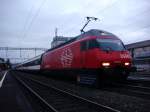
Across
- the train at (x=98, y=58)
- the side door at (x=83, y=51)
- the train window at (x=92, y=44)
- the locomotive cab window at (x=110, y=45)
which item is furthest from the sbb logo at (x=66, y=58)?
the locomotive cab window at (x=110, y=45)

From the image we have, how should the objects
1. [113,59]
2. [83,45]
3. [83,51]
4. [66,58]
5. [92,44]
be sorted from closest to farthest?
[113,59] < [92,44] < [83,51] < [83,45] < [66,58]

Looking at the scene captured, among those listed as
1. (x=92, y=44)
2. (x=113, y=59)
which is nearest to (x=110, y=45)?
(x=92, y=44)

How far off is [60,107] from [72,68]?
30.5ft

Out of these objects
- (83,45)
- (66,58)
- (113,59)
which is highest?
(83,45)

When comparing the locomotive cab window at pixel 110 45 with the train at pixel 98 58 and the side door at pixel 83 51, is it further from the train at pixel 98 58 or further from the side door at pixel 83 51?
the side door at pixel 83 51

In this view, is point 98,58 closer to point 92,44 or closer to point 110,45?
point 92,44

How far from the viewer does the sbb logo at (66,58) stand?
20.4m

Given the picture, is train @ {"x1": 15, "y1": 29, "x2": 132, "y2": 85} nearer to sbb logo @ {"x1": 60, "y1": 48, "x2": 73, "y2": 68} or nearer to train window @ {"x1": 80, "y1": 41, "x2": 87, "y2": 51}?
train window @ {"x1": 80, "y1": 41, "x2": 87, "y2": 51}

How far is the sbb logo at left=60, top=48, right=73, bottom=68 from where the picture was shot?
20397 mm

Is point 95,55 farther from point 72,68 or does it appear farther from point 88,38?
point 72,68

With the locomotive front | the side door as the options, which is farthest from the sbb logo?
the locomotive front

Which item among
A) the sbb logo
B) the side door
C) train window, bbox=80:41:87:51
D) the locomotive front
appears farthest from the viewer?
the sbb logo

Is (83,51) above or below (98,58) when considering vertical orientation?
above

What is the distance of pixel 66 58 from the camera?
2183cm
